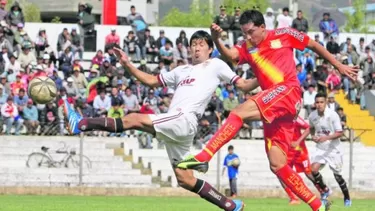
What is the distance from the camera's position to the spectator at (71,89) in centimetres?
3269

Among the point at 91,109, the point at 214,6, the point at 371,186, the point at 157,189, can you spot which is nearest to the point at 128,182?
the point at 157,189

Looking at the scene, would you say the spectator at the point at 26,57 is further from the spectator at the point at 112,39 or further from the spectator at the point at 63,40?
the spectator at the point at 112,39

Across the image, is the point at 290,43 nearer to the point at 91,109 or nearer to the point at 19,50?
the point at 91,109

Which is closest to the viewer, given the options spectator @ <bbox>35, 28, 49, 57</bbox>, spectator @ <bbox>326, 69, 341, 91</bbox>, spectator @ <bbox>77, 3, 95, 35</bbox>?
spectator @ <bbox>35, 28, 49, 57</bbox>

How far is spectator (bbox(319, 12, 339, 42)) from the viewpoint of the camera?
40.2 meters

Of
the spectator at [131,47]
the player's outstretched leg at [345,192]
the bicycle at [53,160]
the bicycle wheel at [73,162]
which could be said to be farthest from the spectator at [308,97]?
the player's outstretched leg at [345,192]

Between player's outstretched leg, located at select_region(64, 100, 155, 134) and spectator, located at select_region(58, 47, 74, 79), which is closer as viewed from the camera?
player's outstretched leg, located at select_region(64, 100, 155, 134)

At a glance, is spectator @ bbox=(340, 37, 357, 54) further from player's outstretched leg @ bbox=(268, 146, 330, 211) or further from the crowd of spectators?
player's outstretched leg @ bbox=(268, 146, 330, 211)

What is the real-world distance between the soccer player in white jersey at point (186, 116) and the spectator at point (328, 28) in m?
26.1

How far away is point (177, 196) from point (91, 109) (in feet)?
15.2

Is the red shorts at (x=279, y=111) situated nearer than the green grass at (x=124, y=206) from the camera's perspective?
Yes

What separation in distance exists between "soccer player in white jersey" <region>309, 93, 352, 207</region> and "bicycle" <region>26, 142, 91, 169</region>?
848 centimetres

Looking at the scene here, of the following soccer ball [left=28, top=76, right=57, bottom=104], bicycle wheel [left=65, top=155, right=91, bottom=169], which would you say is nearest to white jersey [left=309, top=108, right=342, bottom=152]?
soccer ball [left=28, top=76, right=57, bottom=104]

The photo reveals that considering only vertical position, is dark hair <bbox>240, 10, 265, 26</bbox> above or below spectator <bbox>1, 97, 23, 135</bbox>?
above
